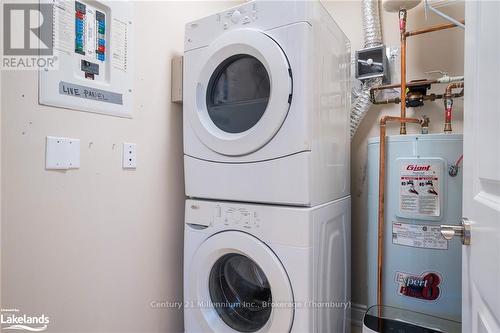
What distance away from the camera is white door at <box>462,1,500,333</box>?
473 millimetres

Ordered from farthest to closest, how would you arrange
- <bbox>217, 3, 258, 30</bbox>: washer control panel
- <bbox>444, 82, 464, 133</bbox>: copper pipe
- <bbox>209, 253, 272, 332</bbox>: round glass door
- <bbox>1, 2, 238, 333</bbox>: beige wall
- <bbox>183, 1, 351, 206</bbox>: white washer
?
<bbox>444, 82, 464, 133</bbox>: copper pipe → <bbox>209, 253, 272, 332</bbox>: round glass door → <bbox>217, 3, 258, 30</bbox>: washer control panel → <bbox>183, 1, 351, 206</bbox>: white washer → <bbox>1, 2, 238, 333</bbox>: beige wall

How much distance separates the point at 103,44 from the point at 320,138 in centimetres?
91

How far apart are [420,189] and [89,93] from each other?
138 cm

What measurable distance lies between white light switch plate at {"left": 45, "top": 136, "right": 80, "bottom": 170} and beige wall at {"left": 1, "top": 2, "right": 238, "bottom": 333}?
0.02 meters

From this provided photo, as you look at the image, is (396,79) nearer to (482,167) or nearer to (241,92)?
(241,92)

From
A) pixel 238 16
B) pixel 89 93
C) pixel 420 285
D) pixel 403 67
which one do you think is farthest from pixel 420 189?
pixel 89 93

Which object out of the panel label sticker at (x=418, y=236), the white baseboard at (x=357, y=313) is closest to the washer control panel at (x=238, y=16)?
the panel label sticker at (x=418, y=236)

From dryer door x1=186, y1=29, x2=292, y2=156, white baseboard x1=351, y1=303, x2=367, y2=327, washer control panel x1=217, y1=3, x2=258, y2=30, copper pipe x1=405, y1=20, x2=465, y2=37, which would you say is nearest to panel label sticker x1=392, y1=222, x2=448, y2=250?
white baseboard x1=351, y1=303, x2=367, y2=327

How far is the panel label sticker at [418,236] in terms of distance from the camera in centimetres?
121

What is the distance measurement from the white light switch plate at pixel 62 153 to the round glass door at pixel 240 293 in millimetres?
692

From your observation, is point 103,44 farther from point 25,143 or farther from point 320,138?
point 320,138

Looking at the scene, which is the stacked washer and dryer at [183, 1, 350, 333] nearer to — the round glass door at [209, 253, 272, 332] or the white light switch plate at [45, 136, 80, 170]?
the round glass door at [209, 253, 272, 332]

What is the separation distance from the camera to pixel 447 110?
136 centimetres

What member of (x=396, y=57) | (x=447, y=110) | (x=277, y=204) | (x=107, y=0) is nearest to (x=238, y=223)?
(x=277, y=204)
